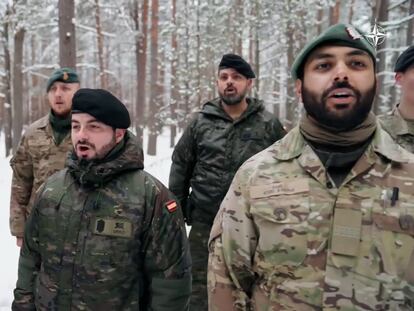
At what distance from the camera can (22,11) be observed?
55.4ft

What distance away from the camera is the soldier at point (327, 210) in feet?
5.47

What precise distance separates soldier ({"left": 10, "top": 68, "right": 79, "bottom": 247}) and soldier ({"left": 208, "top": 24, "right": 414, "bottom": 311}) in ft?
9.36

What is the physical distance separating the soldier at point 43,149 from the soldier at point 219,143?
117 centimetres

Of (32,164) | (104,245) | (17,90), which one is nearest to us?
(104,245)

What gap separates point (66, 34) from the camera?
886 centimetres

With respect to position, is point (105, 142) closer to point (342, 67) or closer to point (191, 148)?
point (342, 67)

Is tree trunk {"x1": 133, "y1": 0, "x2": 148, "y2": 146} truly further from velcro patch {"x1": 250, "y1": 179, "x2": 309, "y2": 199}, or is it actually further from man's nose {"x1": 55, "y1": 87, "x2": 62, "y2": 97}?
velcro patch {"x1": 250, "y1": 179, "x2": 309, "y2": 199}

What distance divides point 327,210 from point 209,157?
2763 millimetres

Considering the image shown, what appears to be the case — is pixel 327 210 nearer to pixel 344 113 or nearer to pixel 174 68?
pixel 344 113

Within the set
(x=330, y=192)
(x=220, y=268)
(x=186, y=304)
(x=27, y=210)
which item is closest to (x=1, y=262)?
(x=27, y=210)

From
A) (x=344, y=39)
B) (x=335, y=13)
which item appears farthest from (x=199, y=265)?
(x=335, y=13)

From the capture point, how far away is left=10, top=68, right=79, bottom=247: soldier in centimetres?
435

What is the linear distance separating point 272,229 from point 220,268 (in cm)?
30

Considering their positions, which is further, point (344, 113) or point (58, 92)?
point (58, 92)
